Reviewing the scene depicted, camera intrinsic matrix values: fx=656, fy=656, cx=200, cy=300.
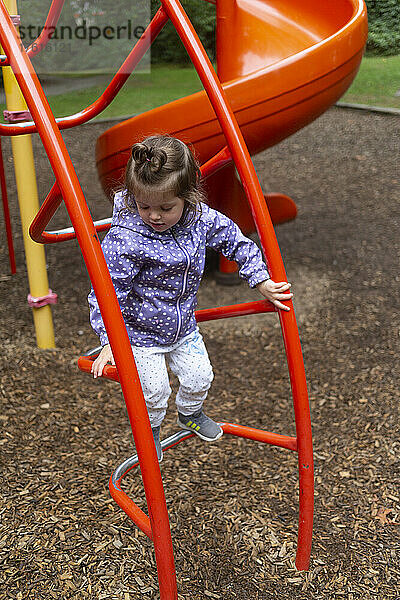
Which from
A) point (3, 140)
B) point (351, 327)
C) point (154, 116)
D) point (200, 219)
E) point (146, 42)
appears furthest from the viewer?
point (3, 140)

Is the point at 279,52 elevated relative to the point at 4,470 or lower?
elevated

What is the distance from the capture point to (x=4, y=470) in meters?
2.41

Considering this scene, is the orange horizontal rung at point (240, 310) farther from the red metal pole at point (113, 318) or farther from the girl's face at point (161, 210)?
the red metal pole at point (113, 318)

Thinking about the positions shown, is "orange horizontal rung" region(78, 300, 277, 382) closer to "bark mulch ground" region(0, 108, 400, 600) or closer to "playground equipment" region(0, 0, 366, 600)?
"playground equipment" region(0, 0, 366, 600)

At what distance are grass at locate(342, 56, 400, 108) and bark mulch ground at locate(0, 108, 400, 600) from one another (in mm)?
2987

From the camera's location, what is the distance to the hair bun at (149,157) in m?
1.44

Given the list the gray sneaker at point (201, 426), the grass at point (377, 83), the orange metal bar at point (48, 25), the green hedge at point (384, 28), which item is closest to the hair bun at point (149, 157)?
the gray sneaker at point (201, 426)

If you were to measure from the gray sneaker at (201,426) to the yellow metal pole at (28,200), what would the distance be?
143 cm

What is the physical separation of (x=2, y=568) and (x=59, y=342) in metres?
1.45

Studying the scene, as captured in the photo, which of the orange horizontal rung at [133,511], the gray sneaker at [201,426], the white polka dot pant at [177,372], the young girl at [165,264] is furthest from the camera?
the gray sneaker at [201,426]

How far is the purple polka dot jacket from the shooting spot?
1.58 meters

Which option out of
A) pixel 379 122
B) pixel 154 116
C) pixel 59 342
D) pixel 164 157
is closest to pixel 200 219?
pixel 164 157

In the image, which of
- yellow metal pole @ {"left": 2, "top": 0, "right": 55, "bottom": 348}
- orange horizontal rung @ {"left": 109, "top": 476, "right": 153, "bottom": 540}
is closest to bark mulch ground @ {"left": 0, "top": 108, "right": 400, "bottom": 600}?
yellow metal pole @ {"left": 2, "top": 0, "right": 55, "bottom": 348}

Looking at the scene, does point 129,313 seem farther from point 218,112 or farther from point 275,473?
point 275,473
